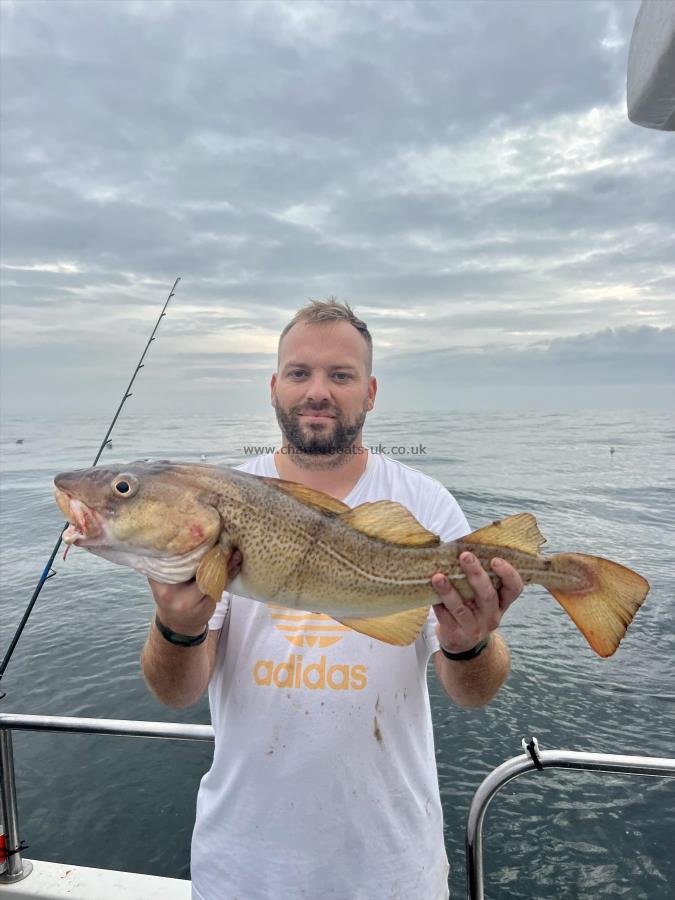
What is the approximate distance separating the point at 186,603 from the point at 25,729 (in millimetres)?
1671

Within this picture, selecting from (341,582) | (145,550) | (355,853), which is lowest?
(355,853)

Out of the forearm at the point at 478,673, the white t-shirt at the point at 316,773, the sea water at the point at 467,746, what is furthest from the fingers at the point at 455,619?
the sea water at the point at 467,746

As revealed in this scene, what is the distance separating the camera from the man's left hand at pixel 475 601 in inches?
95.5

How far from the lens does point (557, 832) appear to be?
6105mm

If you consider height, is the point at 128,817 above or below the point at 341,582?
below

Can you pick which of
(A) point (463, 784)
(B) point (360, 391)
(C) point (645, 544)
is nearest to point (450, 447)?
(C) point (645, 544)

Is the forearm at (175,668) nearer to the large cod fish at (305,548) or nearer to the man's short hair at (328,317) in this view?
the large cod fish at (305,548)

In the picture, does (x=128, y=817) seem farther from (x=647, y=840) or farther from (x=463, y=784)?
(x=647, y=840)

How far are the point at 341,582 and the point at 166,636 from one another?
76 centimetres

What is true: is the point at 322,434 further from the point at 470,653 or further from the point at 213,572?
the point at 470,653

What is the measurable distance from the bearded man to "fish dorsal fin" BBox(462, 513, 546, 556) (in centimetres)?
15

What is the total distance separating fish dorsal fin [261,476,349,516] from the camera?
8.21 ft

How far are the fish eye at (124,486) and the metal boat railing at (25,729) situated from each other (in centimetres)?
132

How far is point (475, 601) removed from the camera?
2492 millimetres
